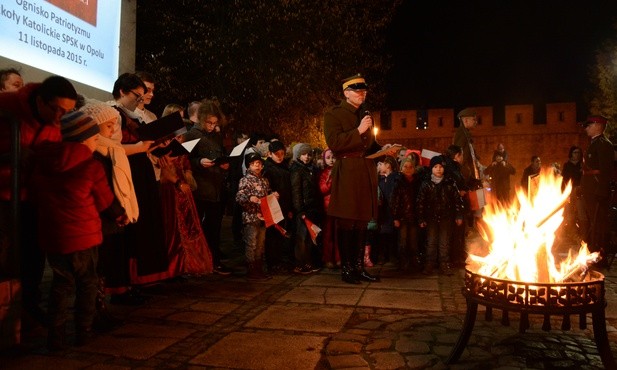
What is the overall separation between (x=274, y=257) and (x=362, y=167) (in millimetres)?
1764

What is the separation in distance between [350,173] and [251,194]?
4.11 ft

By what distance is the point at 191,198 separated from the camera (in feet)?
17.7

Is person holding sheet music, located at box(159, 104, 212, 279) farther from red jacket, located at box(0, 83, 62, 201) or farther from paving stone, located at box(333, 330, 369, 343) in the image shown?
paving stone, located at box(333, 330, 369, 343)

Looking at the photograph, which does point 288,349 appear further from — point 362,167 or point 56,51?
point 56,51

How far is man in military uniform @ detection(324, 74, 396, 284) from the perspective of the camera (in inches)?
216

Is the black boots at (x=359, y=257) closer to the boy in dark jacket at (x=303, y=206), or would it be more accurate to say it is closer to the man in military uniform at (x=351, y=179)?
the man in military uniform at (x=351, y=179)

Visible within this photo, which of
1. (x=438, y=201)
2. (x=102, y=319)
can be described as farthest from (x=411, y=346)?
(x=438, y=201)

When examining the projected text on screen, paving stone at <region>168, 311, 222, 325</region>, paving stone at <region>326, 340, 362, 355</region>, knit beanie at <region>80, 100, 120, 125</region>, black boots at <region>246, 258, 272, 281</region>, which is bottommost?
paving stone at <region>326, 340, 362, 355</region>

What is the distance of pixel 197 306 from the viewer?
447 centimetres

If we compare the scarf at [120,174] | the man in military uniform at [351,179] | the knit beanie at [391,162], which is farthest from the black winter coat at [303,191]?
the scarf at [120,174]

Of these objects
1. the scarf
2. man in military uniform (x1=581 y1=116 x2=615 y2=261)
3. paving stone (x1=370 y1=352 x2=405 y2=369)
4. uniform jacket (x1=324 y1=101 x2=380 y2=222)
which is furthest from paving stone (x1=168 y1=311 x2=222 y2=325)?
man in military uniform (x1=581 y1=116 x2=615 y2=261)

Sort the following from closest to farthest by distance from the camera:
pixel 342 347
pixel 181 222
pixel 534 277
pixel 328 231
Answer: pixel 534 277, pixel 342 347, pixel 181 222, pixel 328 231

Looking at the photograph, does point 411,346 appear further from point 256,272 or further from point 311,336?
point 256,272

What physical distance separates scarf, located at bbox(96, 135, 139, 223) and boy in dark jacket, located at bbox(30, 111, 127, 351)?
29cm
